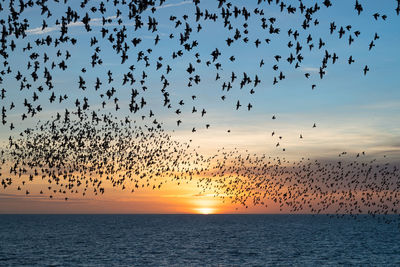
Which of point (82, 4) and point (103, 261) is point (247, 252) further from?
point (82, 4)

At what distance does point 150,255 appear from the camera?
8781 cm

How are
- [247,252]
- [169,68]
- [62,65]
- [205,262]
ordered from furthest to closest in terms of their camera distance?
[247,252], [205,262], [169,68], [62,65]

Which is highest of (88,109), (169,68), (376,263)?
(169,68)

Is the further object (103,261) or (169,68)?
(103,261)

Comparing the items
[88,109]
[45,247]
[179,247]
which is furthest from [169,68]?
[45,247]

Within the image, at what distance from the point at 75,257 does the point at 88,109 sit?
53621 millimetres

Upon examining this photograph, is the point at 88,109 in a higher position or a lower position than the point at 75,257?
higher

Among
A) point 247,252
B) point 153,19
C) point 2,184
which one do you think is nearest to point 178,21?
point 153,19

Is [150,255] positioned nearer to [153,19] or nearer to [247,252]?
[247,252]

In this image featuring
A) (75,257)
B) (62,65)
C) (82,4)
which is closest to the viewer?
(82,4)

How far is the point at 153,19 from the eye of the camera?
108 feet

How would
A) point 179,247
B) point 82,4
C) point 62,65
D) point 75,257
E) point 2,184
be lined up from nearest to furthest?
point 82,4, point 62,65, point 2,184, point 75,257, point 179,247

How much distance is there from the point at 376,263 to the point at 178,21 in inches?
2428

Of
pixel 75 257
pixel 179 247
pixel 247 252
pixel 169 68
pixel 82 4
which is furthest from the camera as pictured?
pixel 179 247
